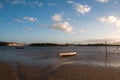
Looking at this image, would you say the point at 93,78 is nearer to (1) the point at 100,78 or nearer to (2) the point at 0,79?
(1) the point at 100,78

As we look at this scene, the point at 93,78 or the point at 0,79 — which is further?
the point at 93,78

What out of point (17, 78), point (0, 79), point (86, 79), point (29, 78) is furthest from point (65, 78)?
point (0, 79)

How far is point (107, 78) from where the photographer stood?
57.1 feet

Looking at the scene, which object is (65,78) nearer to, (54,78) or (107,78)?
(54,78)

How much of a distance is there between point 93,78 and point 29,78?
612 centimetres

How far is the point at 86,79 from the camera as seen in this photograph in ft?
55.4

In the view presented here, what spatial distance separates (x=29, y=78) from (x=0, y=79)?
8.51 feet

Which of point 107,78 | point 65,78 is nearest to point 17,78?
point 65,78

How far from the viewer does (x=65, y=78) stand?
56.0 feet

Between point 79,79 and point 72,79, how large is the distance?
0.67m

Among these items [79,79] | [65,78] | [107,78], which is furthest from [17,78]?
[107,78]

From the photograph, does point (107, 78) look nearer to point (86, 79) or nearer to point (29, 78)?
point (86, 79)

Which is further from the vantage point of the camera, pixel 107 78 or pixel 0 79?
pixel 107 78

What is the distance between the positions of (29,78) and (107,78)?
7479 millimetres
